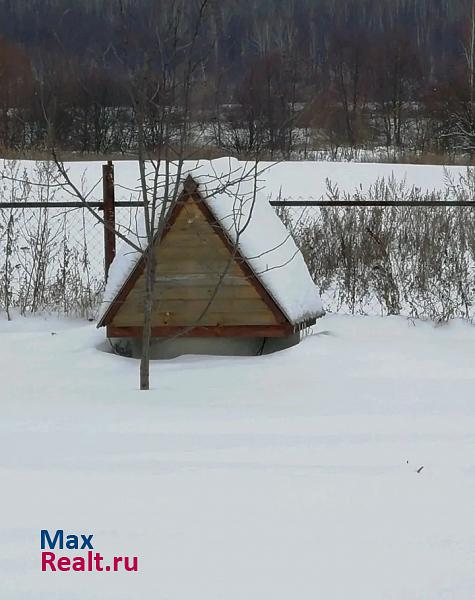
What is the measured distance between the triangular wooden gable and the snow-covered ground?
0.21m

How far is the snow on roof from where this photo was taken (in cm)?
543

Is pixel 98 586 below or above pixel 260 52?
below

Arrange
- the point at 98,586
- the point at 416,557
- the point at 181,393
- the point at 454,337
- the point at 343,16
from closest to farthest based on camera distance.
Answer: the point at 98,586 < the point at 416,557 < the point at 181,393 < the point at 454,337 < the point at 343,16

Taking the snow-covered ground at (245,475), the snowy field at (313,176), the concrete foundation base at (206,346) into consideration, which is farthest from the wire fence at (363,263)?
the snowy field at (313,176)

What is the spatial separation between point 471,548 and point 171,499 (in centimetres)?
99

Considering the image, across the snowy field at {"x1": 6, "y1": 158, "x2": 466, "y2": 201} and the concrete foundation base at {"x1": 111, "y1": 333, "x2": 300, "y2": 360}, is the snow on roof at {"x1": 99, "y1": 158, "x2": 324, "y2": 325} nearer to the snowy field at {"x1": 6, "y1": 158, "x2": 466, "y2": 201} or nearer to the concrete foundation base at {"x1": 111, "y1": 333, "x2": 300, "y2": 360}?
the concrete foundation base at {"x1": 111, "y1": 333, "x2": 300, "y2": 360}

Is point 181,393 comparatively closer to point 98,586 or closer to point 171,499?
point 171,499

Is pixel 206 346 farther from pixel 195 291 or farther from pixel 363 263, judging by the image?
pixel 363 263

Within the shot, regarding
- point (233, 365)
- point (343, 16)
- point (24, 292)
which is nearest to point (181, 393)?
point (233, 365)

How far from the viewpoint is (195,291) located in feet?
18.2

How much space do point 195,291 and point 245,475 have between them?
238 cm

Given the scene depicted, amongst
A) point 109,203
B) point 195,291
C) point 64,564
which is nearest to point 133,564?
point 64,564

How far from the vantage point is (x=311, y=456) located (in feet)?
11.6

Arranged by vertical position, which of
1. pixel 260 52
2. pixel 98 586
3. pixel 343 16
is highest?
pixel 343 16
